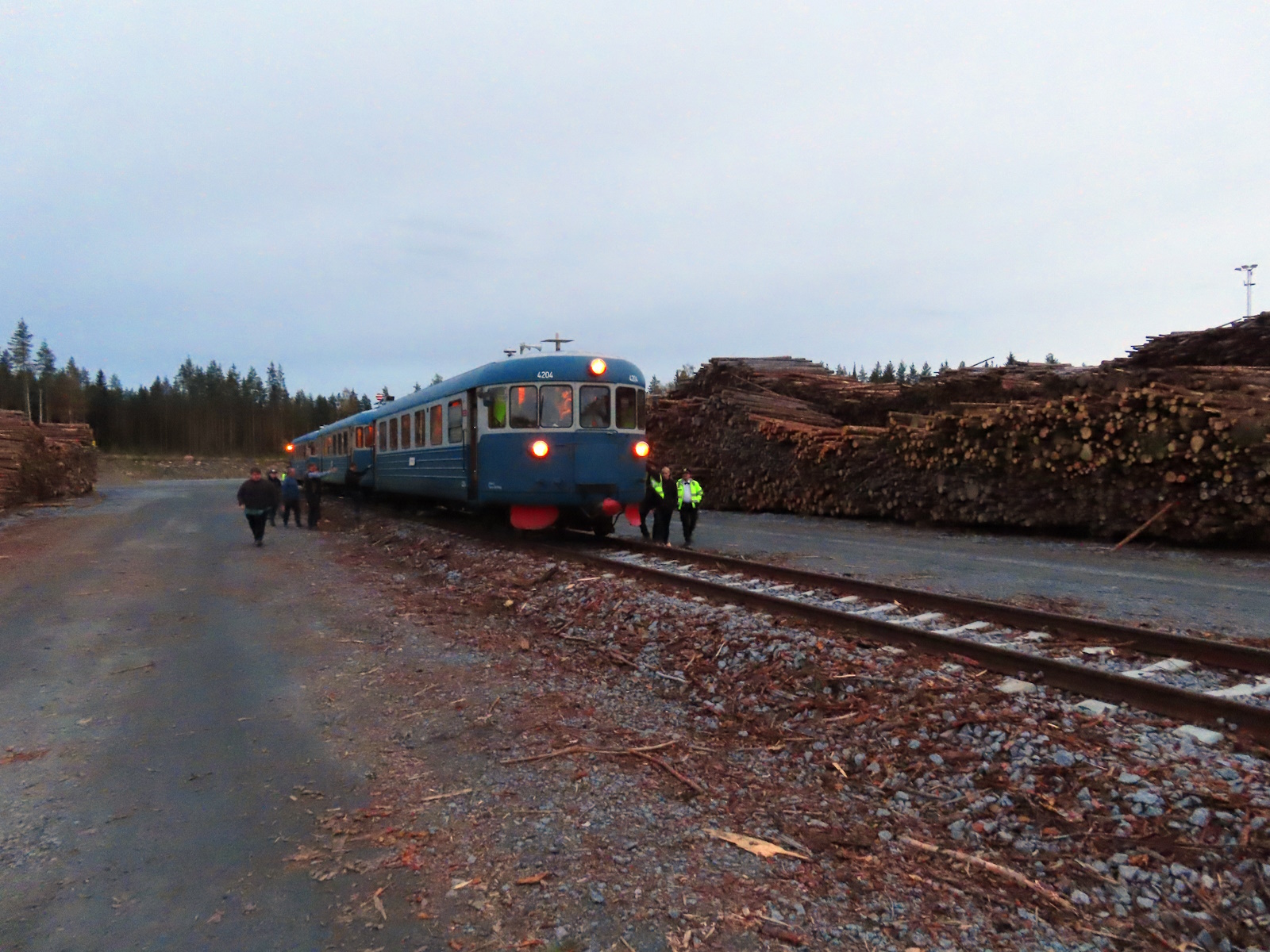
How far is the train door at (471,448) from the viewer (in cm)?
1295

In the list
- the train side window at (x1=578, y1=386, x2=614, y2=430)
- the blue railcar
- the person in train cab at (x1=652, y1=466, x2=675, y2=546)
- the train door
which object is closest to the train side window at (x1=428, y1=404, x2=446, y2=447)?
the blue railcar

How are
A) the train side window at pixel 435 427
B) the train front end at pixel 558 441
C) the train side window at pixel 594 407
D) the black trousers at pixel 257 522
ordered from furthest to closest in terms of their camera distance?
the black trousers at pixel 257 522, the train side window at pixel 435 427, the train side window at pixel 594 407, the train front end at pixel 558 441

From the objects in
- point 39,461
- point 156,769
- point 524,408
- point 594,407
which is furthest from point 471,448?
point 39,461

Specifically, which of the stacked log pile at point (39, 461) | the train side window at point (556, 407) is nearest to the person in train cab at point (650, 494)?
the train side window at point (556, 407)

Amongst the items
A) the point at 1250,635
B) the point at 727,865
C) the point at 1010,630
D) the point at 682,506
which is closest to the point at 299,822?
the point at 727,865

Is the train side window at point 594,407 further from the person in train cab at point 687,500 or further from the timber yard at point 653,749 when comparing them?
the person in train cab at point 687,500

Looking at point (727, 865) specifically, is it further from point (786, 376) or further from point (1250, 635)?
point (786, 376)

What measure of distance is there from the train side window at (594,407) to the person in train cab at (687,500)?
185cm

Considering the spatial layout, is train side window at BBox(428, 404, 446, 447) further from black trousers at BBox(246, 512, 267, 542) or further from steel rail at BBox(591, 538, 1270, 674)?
steel rail at BBox(591, 538, 1270, 674)

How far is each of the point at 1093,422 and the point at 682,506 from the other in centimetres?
701

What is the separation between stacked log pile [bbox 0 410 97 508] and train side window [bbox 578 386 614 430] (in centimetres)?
2200

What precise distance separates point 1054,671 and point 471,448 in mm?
9697

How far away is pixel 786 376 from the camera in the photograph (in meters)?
23.7

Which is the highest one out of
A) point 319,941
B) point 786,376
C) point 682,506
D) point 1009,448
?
point 786,376
